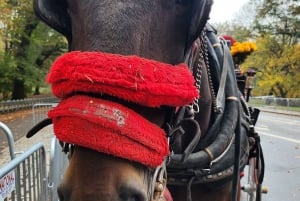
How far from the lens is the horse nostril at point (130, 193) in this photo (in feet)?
4.70

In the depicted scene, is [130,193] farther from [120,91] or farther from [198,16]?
[198,16]

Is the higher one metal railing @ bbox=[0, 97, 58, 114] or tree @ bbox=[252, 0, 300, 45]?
tree @ bbox=[252, 0, 300, 45]

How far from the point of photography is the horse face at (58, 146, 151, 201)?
4.71 feet

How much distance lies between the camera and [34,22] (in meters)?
27.4

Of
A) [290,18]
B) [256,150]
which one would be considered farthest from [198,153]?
[290,18]

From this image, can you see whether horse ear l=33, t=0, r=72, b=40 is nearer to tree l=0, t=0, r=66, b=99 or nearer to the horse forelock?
the horse forelock

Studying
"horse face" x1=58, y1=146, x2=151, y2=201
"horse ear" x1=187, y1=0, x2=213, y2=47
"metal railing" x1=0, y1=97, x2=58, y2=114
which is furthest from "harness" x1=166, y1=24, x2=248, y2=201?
"metal railing" x1=0, y1=97, x2=58, y2=114

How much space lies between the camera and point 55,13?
1901 millimetres

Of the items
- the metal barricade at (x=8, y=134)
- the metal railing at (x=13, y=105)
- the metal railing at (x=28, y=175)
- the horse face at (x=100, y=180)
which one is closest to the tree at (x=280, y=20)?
the metal railing at (x=13, y=105)

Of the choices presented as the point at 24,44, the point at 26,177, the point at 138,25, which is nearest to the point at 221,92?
the point at 138,25

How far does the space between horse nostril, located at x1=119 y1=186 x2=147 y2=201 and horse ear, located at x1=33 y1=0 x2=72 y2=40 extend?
804mm

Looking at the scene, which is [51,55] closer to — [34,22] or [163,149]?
[34,22]

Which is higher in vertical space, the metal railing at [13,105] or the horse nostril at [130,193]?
the horse nostril at [130,193]

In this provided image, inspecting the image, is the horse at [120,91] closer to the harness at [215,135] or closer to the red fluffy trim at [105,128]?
the red fluffy trim at [105,128]
